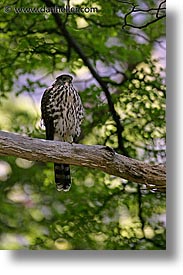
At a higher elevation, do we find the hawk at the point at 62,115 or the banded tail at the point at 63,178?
the hawk at the point at 62,115

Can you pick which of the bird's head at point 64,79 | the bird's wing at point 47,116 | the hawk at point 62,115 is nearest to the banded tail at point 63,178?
the hawk at point 62,115

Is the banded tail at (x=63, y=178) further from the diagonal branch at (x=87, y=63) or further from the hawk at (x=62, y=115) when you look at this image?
the diagonal branch at (x=87, y=63)

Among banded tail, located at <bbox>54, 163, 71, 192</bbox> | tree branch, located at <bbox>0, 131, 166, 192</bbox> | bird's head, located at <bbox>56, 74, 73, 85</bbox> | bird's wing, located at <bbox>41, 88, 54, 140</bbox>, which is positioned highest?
bird's head, located at <bbox>56, 74, 73, 85</bbox>

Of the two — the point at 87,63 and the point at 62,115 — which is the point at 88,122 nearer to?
the point at 62,115

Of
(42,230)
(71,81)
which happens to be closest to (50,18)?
(71,81)

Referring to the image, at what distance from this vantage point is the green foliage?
6.59ft

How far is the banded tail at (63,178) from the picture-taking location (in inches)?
79.3

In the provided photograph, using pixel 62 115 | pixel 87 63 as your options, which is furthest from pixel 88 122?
pixel 87 63

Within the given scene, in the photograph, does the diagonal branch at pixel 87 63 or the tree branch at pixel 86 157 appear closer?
the tree branch at pixel 86 157

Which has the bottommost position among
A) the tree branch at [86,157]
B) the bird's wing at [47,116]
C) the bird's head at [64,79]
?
the tree branch at [86,157]

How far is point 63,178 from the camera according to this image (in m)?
2.03

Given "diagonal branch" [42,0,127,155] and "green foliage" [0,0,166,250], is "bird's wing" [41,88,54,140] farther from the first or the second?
"diagonal branch" [42,0,127,155]

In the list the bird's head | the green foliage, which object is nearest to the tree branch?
the green foliage

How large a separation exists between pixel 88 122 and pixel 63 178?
0.75 ft
